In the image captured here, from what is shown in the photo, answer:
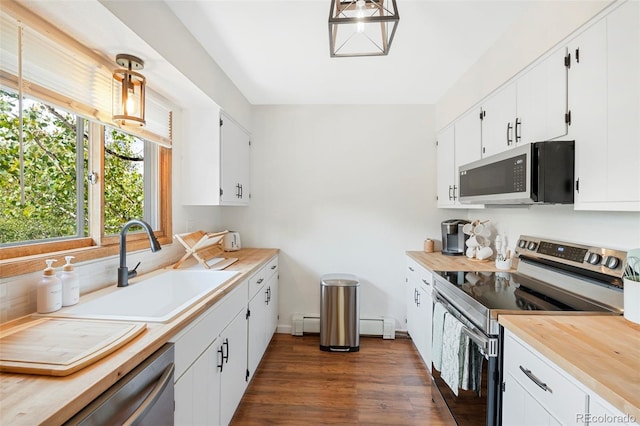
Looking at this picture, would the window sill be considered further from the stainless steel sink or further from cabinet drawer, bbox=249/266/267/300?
cabinet drawer, bbox=249/266/267/300

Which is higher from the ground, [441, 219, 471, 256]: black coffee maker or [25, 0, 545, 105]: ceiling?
[25, 0, 545, 105]: ceiling

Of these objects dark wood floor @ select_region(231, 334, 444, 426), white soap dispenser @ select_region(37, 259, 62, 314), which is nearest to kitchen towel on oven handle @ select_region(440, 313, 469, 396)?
dark wood floor @ select_region(231, 334, 444, 426)

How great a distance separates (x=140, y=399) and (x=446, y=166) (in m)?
2.81

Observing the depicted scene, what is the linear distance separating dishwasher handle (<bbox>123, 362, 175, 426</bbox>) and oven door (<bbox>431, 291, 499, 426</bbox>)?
50.4 inches

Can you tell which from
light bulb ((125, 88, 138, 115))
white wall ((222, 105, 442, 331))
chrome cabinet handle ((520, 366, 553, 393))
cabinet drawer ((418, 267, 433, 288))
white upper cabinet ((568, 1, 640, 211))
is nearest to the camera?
chrome cabinet handle ((520, 366, 553, 393))

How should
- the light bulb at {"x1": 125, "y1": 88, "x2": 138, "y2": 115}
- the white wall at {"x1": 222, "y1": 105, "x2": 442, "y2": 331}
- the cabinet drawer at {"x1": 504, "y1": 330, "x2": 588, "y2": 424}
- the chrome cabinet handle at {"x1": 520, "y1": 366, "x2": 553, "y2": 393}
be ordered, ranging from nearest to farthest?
the cabinet drawer at {"x1": 504, "y1": 330, "x2": 588, "y2": 424} → the chrome cabinet handle at {"x1": 520, "y1": 366, "x2": 553, "y2": 393} → the light bulb at {"x1": 125, "y1": 88, "x2": 138, "y2": 115} → the white wall at {"x1": 222, "y1": 105, "x2": 442, "y2": 331}

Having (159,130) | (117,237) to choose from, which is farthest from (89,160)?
(159,130)

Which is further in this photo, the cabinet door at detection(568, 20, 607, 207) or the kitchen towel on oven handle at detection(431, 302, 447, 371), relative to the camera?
the kitchen towel on oven handle at detection(431, 302, 447, 371)

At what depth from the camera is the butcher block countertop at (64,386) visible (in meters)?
0.63

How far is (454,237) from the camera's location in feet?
9.43

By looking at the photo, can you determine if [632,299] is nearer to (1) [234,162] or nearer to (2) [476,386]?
(2) [476,386]

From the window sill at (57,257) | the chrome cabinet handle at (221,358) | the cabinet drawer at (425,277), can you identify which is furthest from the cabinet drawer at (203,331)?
the cabinet drawer at (425,277)

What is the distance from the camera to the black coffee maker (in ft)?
9.27

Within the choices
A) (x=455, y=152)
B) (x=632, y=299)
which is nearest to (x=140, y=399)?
(x=632, y=299)
